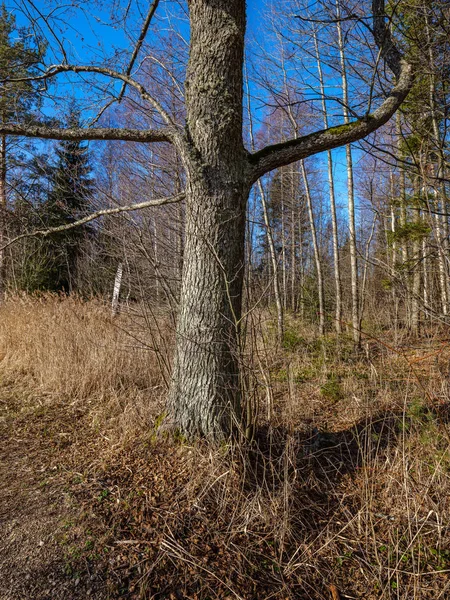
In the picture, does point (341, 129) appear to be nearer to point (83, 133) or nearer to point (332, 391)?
point (83, 133)

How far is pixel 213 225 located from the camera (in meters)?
2.43

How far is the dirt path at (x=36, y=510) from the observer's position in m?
1.50

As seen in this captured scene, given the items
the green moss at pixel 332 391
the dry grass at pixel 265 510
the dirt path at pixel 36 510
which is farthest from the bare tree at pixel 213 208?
the green moss at pixel 332 391

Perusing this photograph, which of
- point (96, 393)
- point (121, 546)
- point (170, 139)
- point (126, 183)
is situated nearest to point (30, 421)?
point (96, 393)

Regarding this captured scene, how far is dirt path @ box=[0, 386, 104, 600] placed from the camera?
59.1 inches

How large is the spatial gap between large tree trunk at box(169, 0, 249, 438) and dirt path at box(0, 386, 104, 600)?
937 millimetres

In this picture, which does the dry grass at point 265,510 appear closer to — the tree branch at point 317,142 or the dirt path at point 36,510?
the dirt path at point 36,510

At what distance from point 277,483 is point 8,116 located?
444 centimetres

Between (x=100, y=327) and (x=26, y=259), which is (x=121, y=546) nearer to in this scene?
(x=100, y=327)

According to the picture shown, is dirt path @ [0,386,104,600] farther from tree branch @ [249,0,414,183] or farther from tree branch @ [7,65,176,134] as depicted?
tree branch @ [7,65,176,134]

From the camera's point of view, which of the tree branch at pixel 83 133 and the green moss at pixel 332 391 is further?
the green moss at pixel 332 391

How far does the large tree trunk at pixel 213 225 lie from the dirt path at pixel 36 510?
94 centimetres

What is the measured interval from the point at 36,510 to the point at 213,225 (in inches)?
82.7

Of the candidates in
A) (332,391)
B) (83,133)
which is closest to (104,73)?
(83,133)
